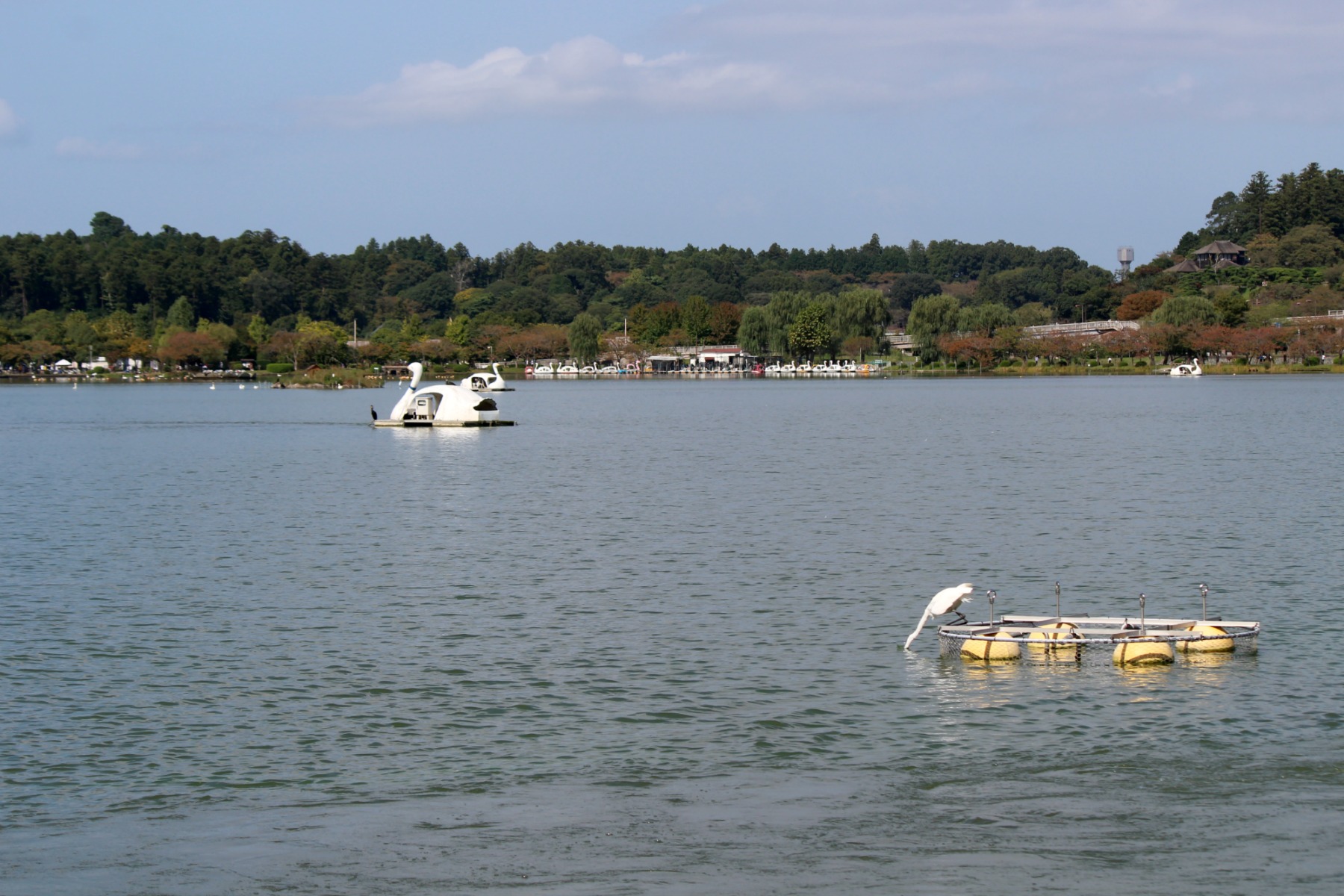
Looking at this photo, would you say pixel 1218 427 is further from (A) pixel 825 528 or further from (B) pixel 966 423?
(A) pixel 825 528

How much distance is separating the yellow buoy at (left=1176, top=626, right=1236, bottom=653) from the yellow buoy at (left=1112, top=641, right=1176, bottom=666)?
593 millimetres

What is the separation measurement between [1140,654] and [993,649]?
5.80 ft

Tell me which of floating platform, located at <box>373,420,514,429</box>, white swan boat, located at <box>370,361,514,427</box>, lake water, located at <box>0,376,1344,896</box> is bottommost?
lake water, located at <box>0,376,1344,896</box>

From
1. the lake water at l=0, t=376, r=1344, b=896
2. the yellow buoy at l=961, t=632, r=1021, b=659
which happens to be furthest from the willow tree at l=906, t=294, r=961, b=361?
the yellow buoy at l=961, t=632, r=1021, b=659

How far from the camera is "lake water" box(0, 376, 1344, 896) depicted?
433 inches

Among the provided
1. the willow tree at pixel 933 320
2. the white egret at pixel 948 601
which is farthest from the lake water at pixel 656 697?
the willow tree at pixel 933 320

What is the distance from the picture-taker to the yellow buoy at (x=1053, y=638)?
56.1 ft

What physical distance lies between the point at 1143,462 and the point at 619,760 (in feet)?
119

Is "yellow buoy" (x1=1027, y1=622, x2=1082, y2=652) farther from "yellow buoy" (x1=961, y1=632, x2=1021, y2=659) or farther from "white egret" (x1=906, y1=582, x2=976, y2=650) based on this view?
"white egret" (x1=906, y1=582, x2=976, y2=650)

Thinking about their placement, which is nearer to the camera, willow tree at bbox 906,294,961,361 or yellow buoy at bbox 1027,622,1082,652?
yellow buoy at bbox 1027,622,1082,652

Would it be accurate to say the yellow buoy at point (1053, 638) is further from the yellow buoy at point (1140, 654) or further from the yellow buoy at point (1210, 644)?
the yellow buoy at point (1210, 644)

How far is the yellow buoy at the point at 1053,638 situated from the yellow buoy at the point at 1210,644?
4.55ft

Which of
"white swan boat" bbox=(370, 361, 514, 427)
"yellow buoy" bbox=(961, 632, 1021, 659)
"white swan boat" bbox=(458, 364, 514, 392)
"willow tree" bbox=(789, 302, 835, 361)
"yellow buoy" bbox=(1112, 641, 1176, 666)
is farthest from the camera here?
"willow tree" bbox=(789, 302, 835, 361)

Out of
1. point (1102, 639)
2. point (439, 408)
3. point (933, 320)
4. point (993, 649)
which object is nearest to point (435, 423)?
point (439, 408)
